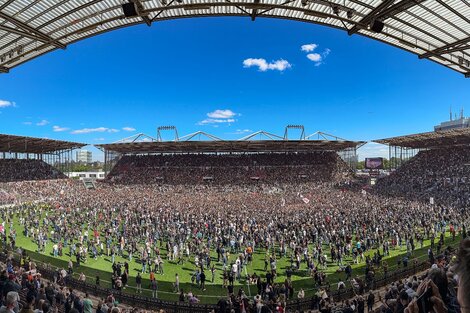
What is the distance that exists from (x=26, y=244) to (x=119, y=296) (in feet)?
44.9

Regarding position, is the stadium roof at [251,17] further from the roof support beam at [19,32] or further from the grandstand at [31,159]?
the grandstand at [31,159]

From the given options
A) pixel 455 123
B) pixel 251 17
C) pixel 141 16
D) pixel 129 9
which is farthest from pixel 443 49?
pixel 455 123

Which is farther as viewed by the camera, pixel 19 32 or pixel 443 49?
pixel 443 49

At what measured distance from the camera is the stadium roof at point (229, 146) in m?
54.3

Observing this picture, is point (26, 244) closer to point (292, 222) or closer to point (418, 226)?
point (292, 222)

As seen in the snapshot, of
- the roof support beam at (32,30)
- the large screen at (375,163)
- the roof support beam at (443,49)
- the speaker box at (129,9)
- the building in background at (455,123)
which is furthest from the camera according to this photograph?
the building in background at (455,123)

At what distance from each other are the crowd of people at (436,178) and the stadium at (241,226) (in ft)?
0.96

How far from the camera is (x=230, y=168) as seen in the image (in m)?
60.0

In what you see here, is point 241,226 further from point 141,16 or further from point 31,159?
point 31,159

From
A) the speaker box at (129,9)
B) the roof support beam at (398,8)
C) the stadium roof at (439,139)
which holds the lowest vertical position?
the roof support beam at (398,8)

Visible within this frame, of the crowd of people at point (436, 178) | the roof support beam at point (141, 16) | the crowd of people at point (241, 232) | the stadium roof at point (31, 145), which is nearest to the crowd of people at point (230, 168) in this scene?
the stadium roof at point (31, 145)

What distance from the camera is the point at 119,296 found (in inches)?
476

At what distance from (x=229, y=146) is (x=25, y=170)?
35.7 meters

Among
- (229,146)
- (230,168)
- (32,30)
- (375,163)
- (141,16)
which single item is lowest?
(230,168)
